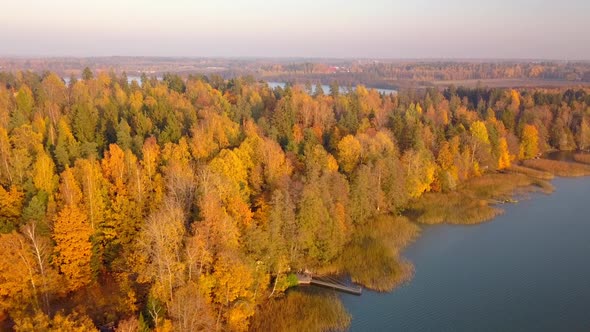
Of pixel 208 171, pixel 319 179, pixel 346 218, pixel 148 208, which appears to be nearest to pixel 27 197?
pixel 148 208

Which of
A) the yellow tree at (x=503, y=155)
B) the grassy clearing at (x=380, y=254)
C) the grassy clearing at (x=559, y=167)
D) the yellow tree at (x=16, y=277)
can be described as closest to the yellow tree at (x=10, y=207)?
the yellow tree at (x=16, y=277)

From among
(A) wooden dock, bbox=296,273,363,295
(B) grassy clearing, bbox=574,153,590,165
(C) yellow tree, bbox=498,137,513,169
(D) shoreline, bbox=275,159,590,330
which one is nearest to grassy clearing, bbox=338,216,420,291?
(D) shoreline, bbox=275,159,590,330

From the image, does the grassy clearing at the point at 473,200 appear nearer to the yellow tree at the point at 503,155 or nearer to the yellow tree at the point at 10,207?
the yellow tree at the point at 503,155

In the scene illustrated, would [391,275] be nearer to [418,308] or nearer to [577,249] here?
[418,308]

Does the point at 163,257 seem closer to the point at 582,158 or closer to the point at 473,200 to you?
the point at 473,200

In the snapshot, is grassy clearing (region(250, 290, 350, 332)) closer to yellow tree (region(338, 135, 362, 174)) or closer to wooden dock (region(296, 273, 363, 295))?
wooden dock (region(296, 273, 363, 295))

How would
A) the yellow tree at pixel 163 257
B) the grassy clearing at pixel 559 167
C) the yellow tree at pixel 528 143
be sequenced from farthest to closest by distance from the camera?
the yellow tree at pixel 528 143 < the grassy clearing at pixel 559 167 < the yellow tree at pixel 163 257
